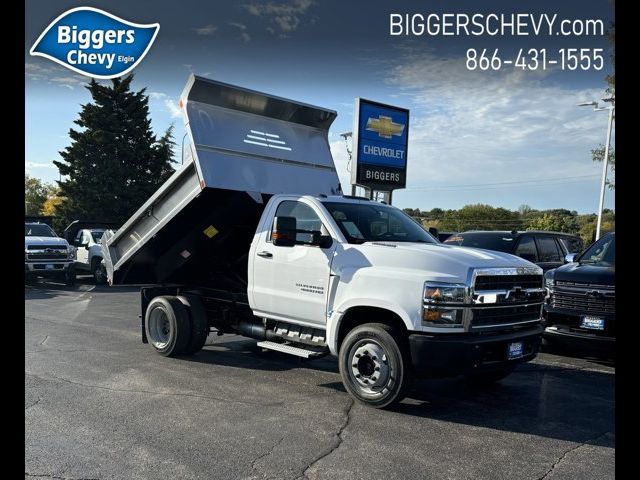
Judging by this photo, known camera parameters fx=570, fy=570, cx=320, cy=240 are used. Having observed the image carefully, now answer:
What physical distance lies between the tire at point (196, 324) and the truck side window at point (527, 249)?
6122 millimetres

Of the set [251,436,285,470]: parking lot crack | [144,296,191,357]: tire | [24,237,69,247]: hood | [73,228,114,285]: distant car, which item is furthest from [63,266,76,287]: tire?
[251,436,285,470]: parking lot crack

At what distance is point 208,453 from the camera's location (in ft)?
14.6

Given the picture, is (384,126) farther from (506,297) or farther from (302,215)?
(506,297)

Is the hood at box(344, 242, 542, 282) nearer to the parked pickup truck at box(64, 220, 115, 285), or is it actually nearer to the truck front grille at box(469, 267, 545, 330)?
the truck front grille at box(469, 267, 545, 330)

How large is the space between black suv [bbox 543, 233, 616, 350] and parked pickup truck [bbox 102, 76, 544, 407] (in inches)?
63.1

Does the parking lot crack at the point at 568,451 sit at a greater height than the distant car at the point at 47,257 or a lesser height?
lesser

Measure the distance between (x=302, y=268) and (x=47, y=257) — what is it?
14.4 meters

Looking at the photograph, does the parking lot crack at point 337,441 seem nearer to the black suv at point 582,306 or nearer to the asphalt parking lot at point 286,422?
the asphalt parking lot at point 286,422

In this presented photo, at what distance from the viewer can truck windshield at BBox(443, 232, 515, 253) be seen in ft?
35.6

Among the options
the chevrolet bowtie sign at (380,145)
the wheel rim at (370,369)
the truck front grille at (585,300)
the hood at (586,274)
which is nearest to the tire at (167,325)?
the wheel rim at (370,369)

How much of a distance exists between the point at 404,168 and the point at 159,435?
14.3 m

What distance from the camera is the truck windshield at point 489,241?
→ 10.9 meters

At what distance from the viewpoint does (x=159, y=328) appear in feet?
26.9

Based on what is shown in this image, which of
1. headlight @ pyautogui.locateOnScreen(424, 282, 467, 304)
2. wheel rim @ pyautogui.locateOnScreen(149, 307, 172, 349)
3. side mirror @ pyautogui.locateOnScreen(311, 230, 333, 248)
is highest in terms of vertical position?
side mirror @ pyautogui.locateOnScreen(311, 230, 333, 248)
